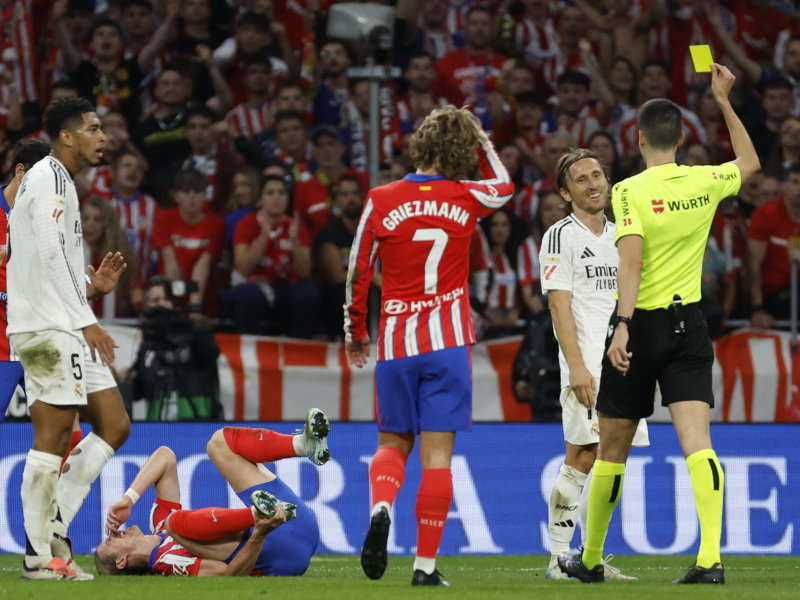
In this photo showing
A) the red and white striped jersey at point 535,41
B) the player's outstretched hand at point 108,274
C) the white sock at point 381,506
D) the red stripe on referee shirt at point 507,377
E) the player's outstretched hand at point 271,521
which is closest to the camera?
the white sock at point 381,506

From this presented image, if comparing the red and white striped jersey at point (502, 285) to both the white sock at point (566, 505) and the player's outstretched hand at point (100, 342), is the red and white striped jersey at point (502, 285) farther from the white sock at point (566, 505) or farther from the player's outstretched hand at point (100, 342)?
the player's outstretched hand at point (100, 342)

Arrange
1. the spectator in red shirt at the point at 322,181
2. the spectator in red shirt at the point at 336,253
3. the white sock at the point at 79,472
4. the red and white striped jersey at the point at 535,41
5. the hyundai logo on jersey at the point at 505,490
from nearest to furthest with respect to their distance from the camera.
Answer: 1. the white sock at the point at 79,472
2. the hyundai logo on jersey at the point at 505,490
3. the spectator in red shirt at the point at 336,253
4. the spectator in red shirt at the point at 322,181
5. the red and white striped jersey at the point at 535,41

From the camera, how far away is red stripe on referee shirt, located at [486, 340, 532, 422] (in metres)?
10.3

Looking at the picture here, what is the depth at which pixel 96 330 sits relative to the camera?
5.62 metres

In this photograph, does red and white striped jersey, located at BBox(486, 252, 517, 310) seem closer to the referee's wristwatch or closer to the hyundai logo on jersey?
the hyundai logo on jersey

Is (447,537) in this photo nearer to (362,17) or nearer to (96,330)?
(96,330)

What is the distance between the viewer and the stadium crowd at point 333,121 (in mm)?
11172

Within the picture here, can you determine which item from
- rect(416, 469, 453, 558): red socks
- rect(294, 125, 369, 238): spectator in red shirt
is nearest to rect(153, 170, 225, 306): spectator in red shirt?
rect(294, 125, 369, 238): spectator in red shirt

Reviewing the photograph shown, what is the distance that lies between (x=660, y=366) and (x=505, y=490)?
10.6ft

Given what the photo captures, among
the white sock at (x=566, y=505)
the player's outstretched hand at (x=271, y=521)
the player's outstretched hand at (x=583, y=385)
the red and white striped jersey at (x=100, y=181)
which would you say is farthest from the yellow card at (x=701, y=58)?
the red and white striped jersey at (x=100, y=181)

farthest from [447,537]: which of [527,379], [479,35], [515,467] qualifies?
[479,35]

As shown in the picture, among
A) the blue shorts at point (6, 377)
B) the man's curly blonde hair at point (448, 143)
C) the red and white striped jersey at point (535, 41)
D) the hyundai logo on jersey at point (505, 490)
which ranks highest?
Answer: the red and white striped jersey at point (535, 41)

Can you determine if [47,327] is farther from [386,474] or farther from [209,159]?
[209,159]

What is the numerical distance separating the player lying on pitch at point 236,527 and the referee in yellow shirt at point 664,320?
155cm
